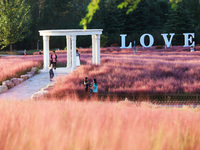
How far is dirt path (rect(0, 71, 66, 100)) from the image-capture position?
16609 millimetres

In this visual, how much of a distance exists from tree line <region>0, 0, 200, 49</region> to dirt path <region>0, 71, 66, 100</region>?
113 ft

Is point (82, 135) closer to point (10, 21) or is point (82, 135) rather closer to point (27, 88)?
point (27, 88)

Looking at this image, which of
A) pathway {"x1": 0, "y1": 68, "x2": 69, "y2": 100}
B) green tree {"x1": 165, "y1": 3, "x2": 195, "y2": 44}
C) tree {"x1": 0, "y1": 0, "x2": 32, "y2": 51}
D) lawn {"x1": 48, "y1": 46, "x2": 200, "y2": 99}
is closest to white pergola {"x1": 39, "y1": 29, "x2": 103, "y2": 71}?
pathway {"x1": 0, "y1": 68, "x2": 69, "y2": 100}

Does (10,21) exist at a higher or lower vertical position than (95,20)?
lower

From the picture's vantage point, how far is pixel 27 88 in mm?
19141

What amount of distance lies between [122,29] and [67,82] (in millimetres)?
50024

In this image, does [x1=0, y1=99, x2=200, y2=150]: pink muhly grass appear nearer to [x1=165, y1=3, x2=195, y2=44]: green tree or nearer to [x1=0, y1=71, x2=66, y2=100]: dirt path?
[x1=0, y1=71, x2=66, y2=100]: dirt path

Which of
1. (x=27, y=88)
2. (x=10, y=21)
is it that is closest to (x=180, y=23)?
(x=10, y=21)

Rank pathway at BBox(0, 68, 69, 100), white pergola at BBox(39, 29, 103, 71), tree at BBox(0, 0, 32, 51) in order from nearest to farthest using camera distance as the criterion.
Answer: pathway at BBox(0, 68, 69, 100), white pergola at BBox(39, 29, 103, 71), tree at BBox(0, 0, 32, 51)

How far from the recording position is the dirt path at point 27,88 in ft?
54.5

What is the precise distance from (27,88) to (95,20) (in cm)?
Answer: 5181

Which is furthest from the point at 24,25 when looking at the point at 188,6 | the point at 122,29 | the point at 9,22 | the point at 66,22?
the point at 188,6

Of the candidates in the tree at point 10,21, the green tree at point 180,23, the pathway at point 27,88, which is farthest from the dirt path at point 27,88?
the green tree at point 180,23

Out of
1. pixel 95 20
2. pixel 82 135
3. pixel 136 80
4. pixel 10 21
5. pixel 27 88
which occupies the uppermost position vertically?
pixel 95 20
